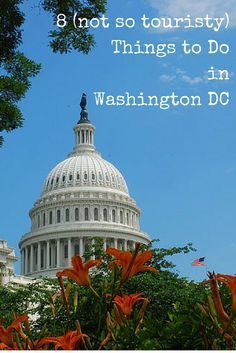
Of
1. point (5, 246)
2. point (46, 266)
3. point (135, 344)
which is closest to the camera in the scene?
point (135, 344)

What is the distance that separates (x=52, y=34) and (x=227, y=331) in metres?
10.0

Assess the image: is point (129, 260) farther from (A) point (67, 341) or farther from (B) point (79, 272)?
(A) point (67, 341)

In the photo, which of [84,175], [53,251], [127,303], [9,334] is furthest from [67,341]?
[84,175]

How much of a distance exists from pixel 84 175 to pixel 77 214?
667 centimetres

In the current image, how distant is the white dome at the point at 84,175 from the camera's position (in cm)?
11031

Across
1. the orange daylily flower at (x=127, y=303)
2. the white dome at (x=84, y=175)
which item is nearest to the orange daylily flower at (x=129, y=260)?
the orange daylily flower at (x=127, y=303)

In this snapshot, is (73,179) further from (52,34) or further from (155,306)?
(52,34)

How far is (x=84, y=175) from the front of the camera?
11156 centimetres

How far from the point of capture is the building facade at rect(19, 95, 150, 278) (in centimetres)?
10588

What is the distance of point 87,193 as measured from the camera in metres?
109

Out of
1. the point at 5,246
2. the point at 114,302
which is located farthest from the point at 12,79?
the point at 5,246

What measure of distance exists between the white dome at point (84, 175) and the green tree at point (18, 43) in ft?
316

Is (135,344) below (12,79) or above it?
below

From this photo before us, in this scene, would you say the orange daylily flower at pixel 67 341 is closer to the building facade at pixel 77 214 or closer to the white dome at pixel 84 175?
the building facade at pixel 77 214
